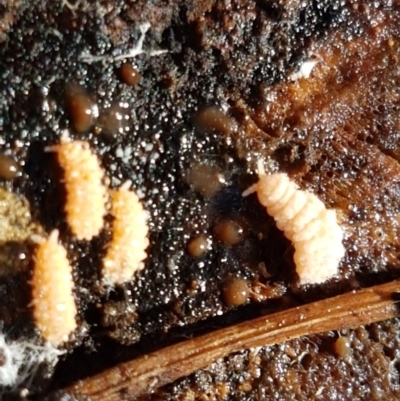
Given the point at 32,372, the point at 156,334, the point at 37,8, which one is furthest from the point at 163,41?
the point at 32,372

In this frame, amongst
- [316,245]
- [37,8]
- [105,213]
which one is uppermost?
[37,8]

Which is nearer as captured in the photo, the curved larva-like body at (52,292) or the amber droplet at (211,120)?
the curved larva-like body at (52,292)

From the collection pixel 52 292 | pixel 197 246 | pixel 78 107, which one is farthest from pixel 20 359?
pixel 78 107

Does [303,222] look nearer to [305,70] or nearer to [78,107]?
[305,70]

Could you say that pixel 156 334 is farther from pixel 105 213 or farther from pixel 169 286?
pixel 105 213

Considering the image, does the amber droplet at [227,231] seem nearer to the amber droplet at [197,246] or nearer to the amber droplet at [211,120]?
the amber droplet at [197,246]

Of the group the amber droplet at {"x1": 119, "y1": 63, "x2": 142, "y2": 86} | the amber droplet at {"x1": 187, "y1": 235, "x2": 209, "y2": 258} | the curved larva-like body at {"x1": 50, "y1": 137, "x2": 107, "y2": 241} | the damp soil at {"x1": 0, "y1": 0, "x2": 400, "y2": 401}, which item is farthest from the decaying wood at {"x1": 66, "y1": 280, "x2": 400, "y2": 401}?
the amber droplet at {"x1": 119, "y1": 63, "x2": 142, "y2": 86}

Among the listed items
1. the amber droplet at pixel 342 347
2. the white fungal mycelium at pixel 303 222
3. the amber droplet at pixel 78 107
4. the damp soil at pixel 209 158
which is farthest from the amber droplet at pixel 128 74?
the amber droplet at pixel 342 347

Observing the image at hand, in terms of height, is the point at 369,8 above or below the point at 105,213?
above
